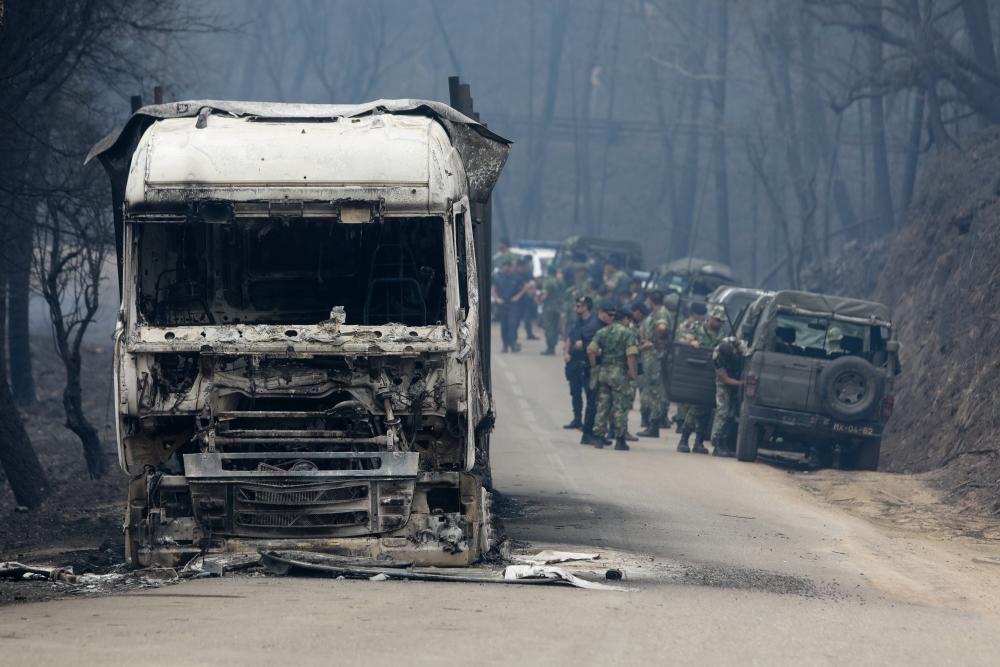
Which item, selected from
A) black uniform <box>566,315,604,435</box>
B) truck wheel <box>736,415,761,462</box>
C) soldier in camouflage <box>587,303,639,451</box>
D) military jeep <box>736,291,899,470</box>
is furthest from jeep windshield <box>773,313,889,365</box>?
black uniform <box>566,315,604,435</box>

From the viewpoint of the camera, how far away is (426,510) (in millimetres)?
10438

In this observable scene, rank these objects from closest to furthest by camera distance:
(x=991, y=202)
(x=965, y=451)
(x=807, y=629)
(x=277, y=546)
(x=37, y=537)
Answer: (x=807, y=629)
(x=277, y=546)
(x=37, y=537)
(x=965, y=451)
(x=991, y=202)

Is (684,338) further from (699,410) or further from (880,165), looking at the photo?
(880,165)

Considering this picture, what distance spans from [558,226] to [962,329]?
41.9 metres

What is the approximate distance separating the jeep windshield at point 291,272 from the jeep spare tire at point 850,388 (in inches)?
341

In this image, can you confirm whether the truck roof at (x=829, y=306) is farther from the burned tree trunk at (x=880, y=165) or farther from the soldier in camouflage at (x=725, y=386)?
the burned tree trunk at (x=880, y=165)

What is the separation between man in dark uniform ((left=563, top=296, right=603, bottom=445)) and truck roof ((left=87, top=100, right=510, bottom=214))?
9.69 meters

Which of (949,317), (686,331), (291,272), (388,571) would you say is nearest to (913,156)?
(949,317)

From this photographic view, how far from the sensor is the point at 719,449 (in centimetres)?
2048

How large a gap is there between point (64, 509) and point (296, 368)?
238 inches

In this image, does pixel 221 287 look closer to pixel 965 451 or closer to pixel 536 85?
pixel 965 451

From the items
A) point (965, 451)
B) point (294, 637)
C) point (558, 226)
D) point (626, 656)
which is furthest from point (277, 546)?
point (558, 226)

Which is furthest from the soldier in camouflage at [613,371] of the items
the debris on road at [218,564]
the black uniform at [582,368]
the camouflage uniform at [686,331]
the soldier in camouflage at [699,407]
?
the debris on road at [218,564]

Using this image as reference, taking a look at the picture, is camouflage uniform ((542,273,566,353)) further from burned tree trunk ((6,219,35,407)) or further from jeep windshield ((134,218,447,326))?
jeep windshield ((134,218,447,326))
